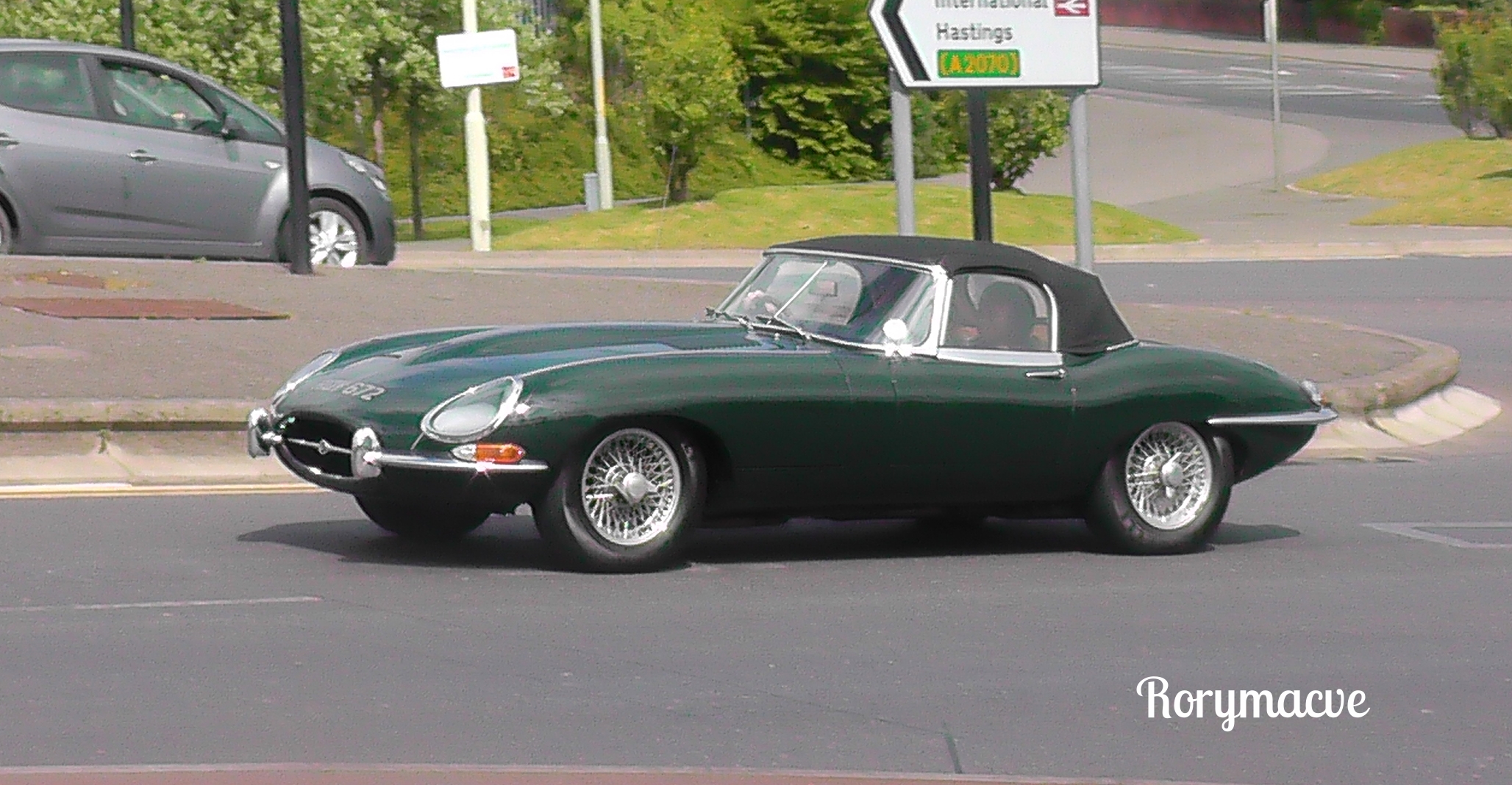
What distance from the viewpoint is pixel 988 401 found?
9.16 meters

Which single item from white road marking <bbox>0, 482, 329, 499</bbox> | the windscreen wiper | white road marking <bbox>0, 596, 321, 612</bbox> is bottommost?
white road marking <bbox>0, 596, 321, 612</bbox>

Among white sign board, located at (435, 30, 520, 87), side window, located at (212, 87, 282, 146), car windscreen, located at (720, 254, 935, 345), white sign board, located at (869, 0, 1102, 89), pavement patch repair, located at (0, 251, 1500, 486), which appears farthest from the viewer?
white sign board, located at (435, 30, 520, 87)

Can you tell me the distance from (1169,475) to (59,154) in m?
9.45

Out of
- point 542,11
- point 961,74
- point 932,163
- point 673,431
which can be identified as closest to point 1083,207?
point 961,74

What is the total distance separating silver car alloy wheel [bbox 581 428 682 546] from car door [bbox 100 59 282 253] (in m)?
8.93

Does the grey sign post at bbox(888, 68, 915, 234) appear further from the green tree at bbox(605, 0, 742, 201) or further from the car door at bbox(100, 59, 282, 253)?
the green tree at bbox(605, 0, 742, 201)

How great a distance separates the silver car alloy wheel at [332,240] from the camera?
699 inches

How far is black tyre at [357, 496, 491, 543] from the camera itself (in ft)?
30.5

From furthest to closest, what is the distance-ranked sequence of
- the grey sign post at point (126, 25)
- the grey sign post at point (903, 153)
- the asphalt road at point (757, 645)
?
the grey sign post at point (126, 25), the grey sign post at point (903, 153), the asphalt road at point (757, 645)

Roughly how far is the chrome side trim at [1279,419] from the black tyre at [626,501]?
7.42 ft

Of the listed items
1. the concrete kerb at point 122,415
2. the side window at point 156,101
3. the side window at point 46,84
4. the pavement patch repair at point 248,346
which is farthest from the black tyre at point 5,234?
the concrete kerb at point 122,415

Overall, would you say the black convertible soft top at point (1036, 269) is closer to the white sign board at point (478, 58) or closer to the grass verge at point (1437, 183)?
the white sign board at point (478, 58)

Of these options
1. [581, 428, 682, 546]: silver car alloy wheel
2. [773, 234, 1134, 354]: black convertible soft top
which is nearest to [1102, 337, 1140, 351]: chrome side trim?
[773, 234, 1134, 354]: black convertible soft top

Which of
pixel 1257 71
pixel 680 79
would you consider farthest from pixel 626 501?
pixel 1257 71
